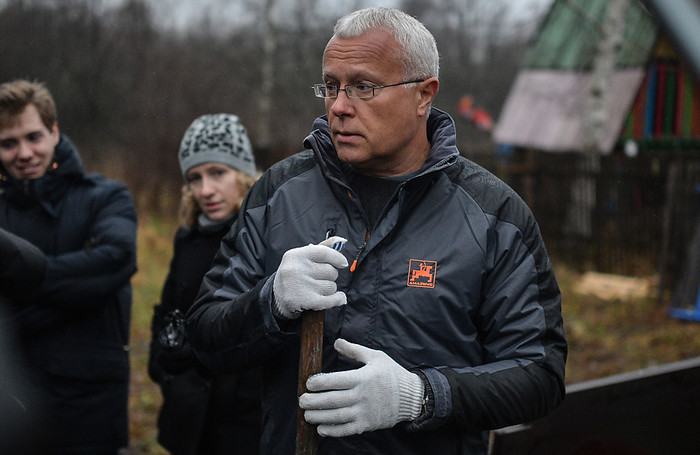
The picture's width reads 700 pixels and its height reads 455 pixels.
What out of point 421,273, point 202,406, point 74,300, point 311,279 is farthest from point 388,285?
point 74,300

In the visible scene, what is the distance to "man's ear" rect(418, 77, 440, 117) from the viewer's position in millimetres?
2033

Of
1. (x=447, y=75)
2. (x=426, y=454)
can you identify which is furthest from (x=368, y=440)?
(x=447, y=75)

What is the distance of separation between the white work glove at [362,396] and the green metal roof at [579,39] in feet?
43.9

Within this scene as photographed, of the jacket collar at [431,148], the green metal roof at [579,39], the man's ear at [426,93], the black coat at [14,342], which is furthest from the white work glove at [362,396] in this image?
the green metal roof at [579,39]

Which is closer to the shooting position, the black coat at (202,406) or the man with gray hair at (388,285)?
the man with gray hair at (388,285)

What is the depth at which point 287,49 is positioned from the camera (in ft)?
57.5

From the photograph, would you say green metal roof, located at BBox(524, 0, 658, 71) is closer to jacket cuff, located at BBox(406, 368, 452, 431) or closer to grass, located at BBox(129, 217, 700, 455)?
grass, located at BBox(129, 217, 700, 455)

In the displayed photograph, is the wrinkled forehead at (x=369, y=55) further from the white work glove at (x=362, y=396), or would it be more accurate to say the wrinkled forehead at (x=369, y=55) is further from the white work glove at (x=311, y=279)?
the white work glove at (x=362, y=396)

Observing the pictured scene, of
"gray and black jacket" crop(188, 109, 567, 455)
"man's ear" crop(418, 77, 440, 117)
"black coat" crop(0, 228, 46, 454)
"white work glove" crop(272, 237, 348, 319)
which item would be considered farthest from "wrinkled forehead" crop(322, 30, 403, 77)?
"black coat" crop(0, 228, 46, 454)

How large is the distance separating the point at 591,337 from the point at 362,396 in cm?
669

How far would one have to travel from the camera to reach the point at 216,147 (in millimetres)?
3004

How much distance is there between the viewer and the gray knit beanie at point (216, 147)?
2992 mm

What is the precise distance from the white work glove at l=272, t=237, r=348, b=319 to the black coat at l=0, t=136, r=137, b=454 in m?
1.51

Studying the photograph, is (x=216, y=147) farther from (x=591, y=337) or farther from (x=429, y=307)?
(x=591, y=337)
